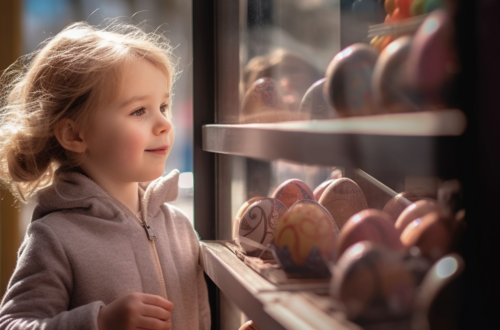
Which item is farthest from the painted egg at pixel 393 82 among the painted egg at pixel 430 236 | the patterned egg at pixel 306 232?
the patterned egg at pixel 306 232

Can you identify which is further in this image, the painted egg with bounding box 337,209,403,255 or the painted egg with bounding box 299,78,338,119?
the painted egg with bounding box 299,78,338,119

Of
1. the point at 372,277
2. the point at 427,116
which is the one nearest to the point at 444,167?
the point at 427,116

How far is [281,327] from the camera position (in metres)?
0.78

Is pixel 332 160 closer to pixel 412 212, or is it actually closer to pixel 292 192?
pixel 412 212

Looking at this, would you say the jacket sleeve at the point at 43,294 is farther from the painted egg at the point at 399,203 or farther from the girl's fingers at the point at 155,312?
the painted egg at the point at 399,203

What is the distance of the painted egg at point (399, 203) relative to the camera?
2.85 ft

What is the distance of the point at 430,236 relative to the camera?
2.10 feet

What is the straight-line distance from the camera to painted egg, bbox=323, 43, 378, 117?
31.2 inches

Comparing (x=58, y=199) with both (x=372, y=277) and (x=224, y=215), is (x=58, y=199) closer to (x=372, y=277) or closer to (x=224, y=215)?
(x=224, y=215)

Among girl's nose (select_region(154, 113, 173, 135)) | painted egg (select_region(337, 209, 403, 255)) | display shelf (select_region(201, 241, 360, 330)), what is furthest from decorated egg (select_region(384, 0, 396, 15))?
girl's nose (select_region(154, 113, 173, 135))

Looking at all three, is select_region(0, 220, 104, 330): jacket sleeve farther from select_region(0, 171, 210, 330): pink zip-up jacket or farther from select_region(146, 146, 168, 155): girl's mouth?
select_region(146, 146, 168, 155): girl's mouth

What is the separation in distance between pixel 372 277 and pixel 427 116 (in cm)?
23

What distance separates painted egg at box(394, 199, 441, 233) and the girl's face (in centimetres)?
74

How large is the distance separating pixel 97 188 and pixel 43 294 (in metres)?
0.30
